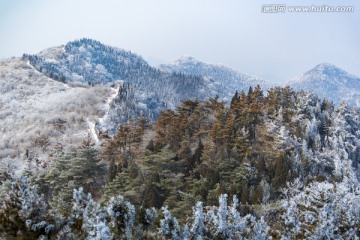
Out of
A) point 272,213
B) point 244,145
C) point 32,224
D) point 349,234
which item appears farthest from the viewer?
point 244,145

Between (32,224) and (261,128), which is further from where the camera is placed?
(261,128)

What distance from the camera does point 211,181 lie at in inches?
1797

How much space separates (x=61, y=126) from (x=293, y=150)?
6329 centimetres

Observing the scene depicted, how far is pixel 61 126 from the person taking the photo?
97938mm

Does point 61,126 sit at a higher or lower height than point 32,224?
higher

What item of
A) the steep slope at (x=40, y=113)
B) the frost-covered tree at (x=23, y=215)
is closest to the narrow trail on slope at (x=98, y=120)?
the steep slope at (x=40, y=113)

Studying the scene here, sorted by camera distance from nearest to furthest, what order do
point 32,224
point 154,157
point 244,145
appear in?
point 32,224 → point 154,157 → point 244,145

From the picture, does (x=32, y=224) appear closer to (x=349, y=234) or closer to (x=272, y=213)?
(x=349, y=234)

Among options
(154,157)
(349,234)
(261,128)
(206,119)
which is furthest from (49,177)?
(349,234)

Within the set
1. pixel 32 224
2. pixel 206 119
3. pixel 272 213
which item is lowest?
pixel 272 213

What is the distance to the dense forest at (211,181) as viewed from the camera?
20.6m

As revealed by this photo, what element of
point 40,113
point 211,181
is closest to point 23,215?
point 211,181


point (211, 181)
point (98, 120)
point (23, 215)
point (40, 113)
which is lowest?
point (211, 181)

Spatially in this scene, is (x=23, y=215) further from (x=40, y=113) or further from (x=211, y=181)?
(x=40, y=113)
